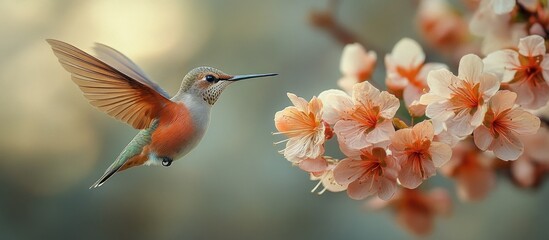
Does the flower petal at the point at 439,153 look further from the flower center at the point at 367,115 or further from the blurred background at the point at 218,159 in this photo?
the blurred background at the point at 218,159

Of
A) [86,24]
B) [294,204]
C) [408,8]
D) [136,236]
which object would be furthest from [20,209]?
[408,8]

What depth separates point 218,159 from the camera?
46.4 inches

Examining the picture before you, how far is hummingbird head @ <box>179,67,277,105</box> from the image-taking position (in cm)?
27

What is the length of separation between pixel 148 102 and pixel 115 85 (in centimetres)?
2

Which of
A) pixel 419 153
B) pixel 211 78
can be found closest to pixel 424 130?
pixel 419 153

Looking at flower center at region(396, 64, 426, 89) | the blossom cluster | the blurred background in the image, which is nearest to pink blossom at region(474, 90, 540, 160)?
the blossom cluster

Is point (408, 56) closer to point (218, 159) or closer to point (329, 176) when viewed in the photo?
point (329, 176)

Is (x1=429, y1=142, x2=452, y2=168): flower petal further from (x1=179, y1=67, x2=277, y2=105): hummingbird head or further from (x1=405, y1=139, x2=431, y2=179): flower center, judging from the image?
(x1=179, y1=67, x2=277, y2=105): hummingbird head

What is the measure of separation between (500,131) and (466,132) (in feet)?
0.07

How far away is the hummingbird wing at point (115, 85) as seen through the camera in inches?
9.8

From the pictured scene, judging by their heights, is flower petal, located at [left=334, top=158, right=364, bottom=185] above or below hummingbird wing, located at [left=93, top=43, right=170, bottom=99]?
below

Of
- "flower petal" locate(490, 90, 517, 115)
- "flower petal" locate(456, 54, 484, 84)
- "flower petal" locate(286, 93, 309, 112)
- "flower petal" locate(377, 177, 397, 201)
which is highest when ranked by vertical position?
"flower petal" locate(286, 93, 309, 112)

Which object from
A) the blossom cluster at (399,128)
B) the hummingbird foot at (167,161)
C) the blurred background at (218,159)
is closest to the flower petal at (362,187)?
the blossom cluster at (399,128)

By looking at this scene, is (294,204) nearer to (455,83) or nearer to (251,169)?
(251,169)
